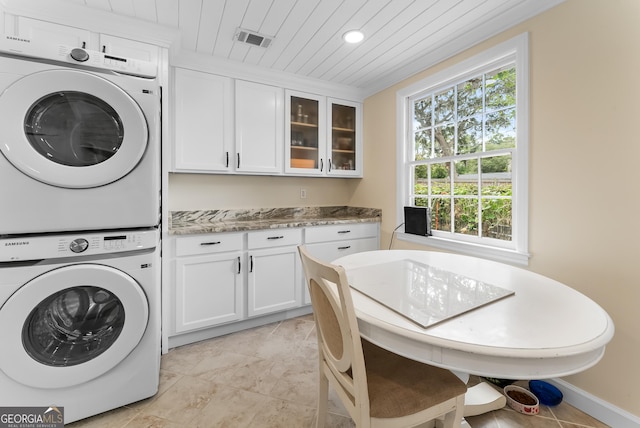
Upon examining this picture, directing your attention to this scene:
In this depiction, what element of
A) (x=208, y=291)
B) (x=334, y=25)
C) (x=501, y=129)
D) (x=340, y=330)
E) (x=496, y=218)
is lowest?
(x=208, y=291)

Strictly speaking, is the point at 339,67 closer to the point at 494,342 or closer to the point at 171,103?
the point at 171,103

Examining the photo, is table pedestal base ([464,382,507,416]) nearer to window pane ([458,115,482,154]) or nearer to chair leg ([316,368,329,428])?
chair leg ([316,368,329,428])

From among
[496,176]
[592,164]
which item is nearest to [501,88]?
[496,176]

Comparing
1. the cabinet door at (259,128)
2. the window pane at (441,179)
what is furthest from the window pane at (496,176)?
the cabinet door at (259,128)

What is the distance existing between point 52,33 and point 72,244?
1.45 meters

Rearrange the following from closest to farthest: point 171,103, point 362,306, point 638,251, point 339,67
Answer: point 362,306
point 638,251
point 171,103
point 339,67

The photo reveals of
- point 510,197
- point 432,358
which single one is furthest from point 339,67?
point 432,358

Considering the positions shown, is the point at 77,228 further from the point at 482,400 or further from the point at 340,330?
the point at 482,400

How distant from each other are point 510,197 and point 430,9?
1.37 m

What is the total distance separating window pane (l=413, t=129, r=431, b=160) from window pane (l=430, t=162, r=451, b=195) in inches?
5.8

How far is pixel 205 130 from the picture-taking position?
256 cm

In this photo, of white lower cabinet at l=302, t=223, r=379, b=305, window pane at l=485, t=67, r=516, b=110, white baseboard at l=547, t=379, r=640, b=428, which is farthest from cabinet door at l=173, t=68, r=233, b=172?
white baseboard at l=547, t=379, r=640, b=428

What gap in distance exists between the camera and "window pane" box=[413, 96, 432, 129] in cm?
269

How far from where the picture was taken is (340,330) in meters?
1.01
